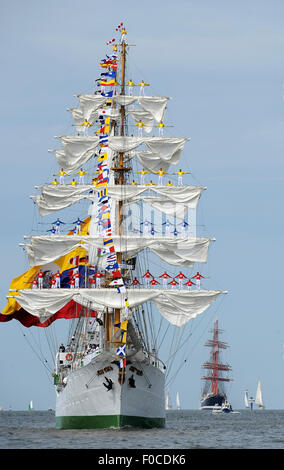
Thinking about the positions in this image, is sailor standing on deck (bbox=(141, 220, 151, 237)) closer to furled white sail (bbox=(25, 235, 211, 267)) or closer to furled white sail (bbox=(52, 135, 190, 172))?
furled white sail (bbox=(25, 235, 211, 267))

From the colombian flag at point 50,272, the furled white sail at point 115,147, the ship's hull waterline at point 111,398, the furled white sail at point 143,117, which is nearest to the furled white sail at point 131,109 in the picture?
the furled white sail at point 143,117

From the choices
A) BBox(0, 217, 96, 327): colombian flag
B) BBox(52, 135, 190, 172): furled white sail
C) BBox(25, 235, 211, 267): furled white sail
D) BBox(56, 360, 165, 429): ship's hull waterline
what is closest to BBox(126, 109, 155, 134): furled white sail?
BBox(52, 135, 190, 172): furled white sail

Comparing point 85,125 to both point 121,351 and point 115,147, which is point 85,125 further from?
point 121,351

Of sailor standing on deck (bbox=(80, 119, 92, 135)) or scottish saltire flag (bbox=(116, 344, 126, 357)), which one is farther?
sailor standing on deck (bbox=(80, 119, 92, 135))

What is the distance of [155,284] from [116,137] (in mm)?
12487

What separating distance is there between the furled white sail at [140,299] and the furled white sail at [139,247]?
14.4ft

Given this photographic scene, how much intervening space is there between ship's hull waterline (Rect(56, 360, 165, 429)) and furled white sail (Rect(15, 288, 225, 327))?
15.2 ft

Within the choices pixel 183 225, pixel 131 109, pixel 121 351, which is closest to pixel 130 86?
pixel 131 109

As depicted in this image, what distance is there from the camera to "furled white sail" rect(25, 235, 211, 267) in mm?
72312

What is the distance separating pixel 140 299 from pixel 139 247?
5.44 meters

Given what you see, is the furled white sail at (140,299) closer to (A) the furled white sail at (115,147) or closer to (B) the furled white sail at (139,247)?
(B) the furled white sail at (139,247)

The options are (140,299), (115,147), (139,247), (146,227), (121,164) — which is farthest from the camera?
(121,164)

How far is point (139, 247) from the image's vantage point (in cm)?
7194
